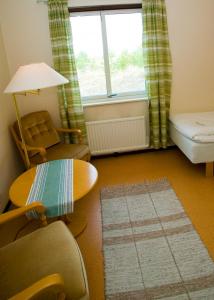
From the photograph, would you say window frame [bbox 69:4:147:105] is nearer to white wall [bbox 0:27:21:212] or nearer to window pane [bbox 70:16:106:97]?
window pane [bbox 70:16:106:97]

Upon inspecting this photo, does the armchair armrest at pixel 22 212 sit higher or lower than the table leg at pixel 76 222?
higher

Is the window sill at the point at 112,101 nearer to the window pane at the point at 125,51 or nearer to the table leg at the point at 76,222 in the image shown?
the window pane at the point at 125,51

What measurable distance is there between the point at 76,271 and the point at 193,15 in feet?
10.7

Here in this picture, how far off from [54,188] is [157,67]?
83.6 inches

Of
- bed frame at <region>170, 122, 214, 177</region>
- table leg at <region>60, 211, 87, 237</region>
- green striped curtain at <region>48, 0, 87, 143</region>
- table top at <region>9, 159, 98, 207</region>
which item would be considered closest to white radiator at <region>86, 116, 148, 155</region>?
green striped curtain at <region>48, 0, 87, 143</region>

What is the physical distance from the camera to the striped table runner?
5.60 feet

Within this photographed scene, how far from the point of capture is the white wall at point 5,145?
2538 millimetres

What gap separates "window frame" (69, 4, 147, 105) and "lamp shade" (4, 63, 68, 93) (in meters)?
1.42

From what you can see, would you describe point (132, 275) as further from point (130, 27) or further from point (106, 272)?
point (130, 27)

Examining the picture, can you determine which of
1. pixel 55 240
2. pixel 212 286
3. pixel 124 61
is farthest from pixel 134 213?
pixel 124 61

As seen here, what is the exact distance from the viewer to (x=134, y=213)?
2.28 m

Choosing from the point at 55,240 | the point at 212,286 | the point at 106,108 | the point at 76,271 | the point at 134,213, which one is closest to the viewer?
the point at 76,271

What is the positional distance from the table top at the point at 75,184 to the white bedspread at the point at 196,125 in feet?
4.00

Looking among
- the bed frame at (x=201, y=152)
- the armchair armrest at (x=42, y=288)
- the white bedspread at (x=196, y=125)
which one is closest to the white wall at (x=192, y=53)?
the white bedspread at (x=196, y=125)
